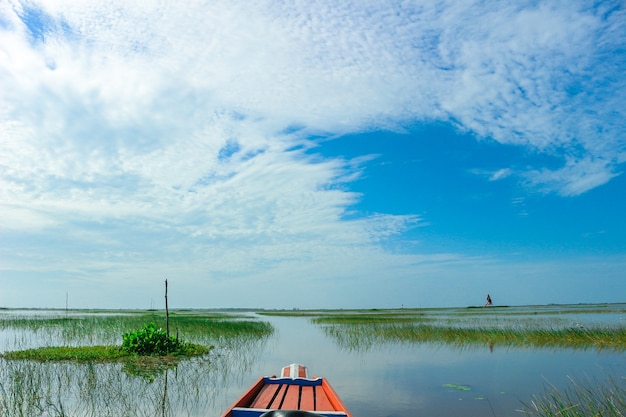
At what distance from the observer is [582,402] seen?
7996mm

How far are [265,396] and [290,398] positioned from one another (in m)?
0.37

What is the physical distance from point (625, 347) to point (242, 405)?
1455 cm

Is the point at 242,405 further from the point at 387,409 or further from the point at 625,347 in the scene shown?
the point at 625,347

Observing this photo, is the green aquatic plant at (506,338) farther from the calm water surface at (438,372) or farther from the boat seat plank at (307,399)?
the boat seat plank at (307,399)

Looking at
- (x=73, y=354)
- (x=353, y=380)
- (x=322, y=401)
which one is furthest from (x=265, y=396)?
(x=73, y=354)

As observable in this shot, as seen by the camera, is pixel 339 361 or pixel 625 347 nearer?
pixel 339 361

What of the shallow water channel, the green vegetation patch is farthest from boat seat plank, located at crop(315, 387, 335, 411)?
the green vegetation patch

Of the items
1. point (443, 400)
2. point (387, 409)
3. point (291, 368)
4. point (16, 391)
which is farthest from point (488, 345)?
point (16, 391)

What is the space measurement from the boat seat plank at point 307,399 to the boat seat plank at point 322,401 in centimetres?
6

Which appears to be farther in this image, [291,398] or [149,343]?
[149,343]

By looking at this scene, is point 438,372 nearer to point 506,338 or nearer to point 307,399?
point 307,399

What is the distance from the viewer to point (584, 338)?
17016 millimetres

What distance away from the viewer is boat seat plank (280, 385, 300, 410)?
6334mm

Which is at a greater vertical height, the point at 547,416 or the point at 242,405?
the point at 242,405
